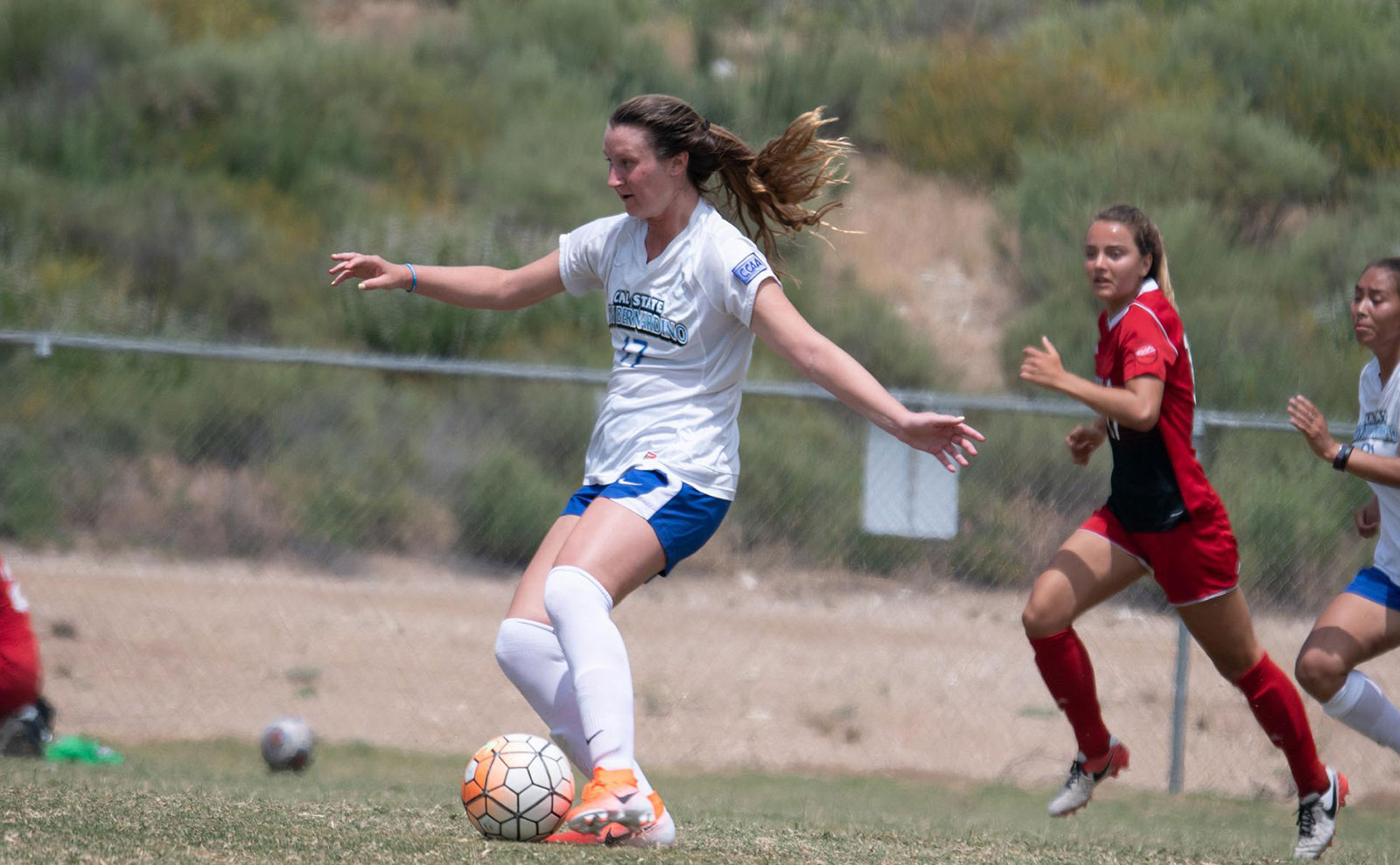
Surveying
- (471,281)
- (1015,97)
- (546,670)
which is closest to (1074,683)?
(546,670)

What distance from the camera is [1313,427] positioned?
14.9 feet

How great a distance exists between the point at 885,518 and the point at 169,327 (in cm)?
839

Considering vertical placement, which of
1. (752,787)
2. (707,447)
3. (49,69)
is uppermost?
(49,69)

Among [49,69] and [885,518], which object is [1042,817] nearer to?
[885,518]

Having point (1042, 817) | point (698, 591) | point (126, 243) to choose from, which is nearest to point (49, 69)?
point (126, 243)

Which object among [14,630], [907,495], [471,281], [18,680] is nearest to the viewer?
[471,281]

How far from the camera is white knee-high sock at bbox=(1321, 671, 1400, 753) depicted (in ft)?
15.2

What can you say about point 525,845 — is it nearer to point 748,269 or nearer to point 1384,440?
point 748,269

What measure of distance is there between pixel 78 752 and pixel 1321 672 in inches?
201

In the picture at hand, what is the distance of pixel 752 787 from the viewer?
6.98m

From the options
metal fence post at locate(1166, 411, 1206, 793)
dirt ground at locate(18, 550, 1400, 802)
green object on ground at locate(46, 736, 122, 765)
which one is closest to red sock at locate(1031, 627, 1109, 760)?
metal fence post at locate(1166, 411, 1206, 793)

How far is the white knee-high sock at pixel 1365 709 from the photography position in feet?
15.2

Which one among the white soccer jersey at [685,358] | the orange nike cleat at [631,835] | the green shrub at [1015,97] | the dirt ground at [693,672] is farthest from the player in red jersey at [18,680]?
the green shrub at [1015,97]

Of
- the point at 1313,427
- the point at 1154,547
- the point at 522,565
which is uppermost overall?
the point at 1313,427
